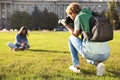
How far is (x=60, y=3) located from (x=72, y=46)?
463 feet

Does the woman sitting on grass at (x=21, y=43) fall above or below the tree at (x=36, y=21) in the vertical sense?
above

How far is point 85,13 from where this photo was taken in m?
8.95

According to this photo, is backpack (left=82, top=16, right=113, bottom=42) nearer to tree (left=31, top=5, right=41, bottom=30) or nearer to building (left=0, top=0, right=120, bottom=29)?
tree (left=31, top=5, right=41, bottom=30)

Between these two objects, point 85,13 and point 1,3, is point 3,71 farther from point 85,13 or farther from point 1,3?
point 1,3

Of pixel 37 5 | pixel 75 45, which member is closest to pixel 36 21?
pixel 37 5

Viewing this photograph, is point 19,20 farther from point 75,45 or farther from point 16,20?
point 75,45

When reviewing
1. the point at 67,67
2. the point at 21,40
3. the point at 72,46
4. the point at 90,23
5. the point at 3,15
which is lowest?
the point at 3,15

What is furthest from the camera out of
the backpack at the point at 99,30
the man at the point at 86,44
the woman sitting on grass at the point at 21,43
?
the woman sitting on grass at the point at 21,43

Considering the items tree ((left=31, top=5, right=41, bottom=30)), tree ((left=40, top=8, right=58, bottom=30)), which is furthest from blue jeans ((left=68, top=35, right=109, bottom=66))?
tree ((left=31, top=5, right=41, bottom=30))

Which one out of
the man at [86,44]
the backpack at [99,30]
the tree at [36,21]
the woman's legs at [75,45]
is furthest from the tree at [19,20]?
the backpack at [99,30]

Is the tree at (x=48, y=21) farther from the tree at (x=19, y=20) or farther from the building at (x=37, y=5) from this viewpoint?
the building at (x=37, y=5)

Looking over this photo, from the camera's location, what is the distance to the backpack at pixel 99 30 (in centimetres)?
867

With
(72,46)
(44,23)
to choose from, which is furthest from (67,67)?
(44,23)

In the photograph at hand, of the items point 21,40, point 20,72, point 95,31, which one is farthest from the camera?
point 21,40
